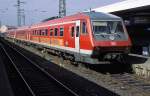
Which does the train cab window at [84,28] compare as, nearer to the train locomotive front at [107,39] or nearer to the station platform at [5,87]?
the train locomotive front at [107,39]

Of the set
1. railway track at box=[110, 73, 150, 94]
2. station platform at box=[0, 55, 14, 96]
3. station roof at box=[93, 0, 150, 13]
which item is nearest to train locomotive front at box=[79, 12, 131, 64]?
railway track at box=[110, 73, 150, 94]

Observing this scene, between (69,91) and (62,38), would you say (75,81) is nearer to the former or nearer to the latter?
(69,91)

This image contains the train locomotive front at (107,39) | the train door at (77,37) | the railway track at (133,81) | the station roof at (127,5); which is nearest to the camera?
the railway track at (133,81)

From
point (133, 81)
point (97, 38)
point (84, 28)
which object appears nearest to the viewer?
point (133, 81)

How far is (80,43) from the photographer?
63.4 ft

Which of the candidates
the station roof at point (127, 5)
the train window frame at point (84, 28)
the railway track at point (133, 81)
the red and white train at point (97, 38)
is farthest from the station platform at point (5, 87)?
the station roof at point (127, 5)

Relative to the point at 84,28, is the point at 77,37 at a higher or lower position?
lower

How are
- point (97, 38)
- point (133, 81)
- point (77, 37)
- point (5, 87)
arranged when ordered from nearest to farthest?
1. point (5, 87)
2. point (133, 81)
3. point (97, 38)
4. point (77, 37)

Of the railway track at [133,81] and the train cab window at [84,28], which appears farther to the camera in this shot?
the train cab window at [84,28]

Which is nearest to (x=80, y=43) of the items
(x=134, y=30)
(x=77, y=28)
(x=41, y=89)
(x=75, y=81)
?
(x=77, y=28)

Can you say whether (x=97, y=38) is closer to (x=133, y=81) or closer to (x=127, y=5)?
(x=133, y=81)

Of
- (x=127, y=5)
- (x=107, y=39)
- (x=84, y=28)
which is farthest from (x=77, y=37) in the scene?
(x=127, y=5)

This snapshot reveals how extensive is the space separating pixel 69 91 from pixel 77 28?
7.41 metres

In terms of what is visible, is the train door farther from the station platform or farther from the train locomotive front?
the station platform
